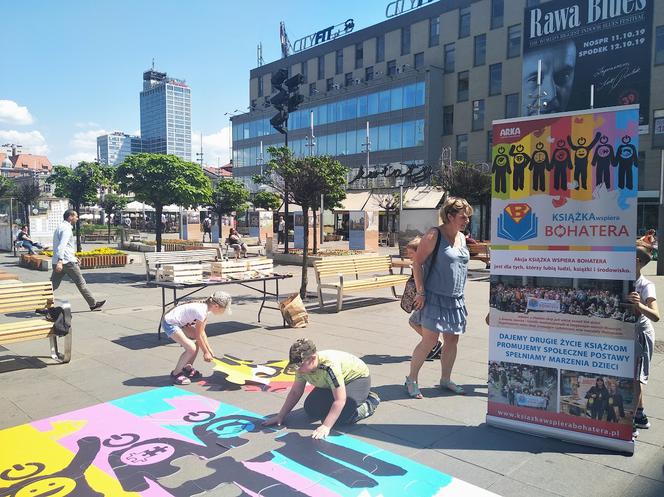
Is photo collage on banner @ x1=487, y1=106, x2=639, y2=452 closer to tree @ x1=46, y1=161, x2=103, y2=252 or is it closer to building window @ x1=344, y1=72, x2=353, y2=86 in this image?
tree @ x1=46, y1=161, x2=103, y2=252

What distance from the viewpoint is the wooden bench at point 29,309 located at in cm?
543

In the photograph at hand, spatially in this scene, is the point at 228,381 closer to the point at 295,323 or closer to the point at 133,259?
the point at 295,323

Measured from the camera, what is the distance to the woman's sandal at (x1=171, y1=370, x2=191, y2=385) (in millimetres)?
5109

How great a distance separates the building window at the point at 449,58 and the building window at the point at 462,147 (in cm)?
633

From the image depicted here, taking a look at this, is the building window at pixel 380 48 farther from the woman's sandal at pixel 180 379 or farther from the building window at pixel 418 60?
the woman's sandal at pixel 180 379

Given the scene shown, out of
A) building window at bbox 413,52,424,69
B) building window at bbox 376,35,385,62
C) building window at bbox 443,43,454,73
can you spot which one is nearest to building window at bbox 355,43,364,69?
building window at bbox 376,35,385,62

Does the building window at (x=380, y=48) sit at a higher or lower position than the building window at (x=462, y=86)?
higher

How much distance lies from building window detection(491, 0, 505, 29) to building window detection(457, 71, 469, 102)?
4419 mm

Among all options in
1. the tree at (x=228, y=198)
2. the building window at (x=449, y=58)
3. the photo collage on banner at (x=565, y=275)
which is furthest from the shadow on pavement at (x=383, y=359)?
the building window at (x=449, y=58)

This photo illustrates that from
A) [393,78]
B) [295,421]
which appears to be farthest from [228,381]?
[393,78]

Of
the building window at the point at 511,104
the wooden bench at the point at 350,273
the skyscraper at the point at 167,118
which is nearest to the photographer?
the wooden bench at the point at 350,273

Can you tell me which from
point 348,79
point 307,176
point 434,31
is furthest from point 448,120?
point 307,176

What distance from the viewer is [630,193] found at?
3385 millimetres

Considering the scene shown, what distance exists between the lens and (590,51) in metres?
27.0
